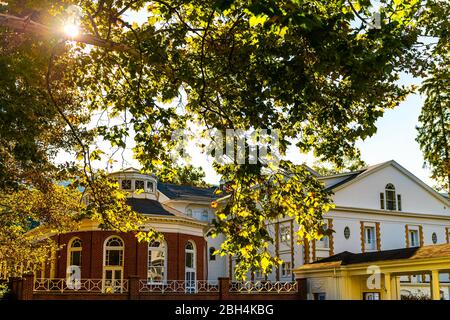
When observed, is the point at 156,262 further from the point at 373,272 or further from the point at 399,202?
the point at 399,202

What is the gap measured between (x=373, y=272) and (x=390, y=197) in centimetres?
1746

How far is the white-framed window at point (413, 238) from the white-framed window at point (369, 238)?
402 centimetres

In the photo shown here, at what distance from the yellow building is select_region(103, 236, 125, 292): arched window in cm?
1091

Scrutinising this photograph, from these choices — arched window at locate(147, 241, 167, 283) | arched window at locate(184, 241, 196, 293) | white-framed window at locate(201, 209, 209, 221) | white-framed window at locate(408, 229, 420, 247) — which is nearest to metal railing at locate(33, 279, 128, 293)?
arched window at locate(147, 241, 167, 283)

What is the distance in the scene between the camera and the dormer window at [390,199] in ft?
148

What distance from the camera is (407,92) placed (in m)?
12.3

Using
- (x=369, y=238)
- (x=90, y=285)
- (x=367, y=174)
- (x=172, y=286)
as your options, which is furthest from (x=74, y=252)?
(x=367, y=174)

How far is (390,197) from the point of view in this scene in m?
45.8

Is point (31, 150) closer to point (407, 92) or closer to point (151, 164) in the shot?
point (151, 164)

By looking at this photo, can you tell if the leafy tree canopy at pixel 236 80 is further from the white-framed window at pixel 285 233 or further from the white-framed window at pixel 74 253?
the white-framed window at pixel 285 233

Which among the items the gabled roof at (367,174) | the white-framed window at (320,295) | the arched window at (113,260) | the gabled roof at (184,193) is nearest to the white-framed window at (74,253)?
the arched window at (113,260)

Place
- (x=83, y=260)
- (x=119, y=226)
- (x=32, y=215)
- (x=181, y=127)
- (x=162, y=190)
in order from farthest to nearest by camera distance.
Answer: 1. (x=162, y=190)
2. (x=83, y=260)
3. (x=32, y=215)
4. (x=119, y=226)
5. (x=181, y=127)

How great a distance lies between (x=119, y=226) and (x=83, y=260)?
1985 cm

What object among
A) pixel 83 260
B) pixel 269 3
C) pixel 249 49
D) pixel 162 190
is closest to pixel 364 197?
pixel 162 190
